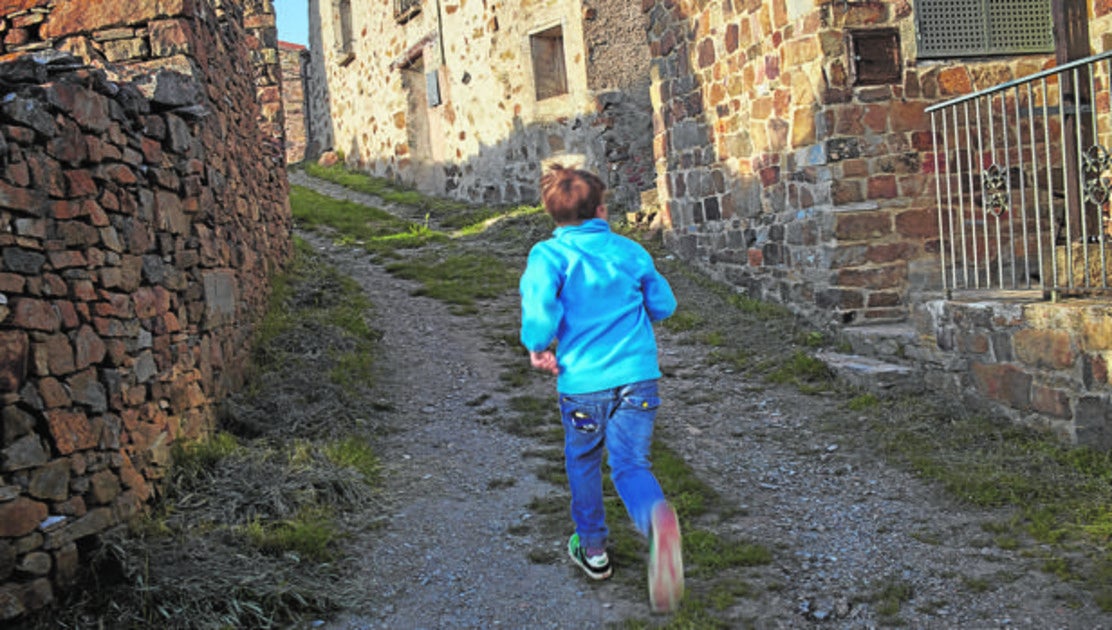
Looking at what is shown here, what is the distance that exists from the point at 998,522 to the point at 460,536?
2.25 meters

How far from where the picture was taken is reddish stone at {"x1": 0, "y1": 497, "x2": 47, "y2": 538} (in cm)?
298

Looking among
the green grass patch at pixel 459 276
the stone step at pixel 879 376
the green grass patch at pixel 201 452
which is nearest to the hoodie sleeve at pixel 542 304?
the green grass patch at pixel 201 452

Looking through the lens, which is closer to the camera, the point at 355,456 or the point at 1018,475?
the point at 1018,475

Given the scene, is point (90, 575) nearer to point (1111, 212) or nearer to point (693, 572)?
point (693, 572)

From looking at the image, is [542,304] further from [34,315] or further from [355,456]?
[355,456]

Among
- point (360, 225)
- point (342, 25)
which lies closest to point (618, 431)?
point (360, 225)

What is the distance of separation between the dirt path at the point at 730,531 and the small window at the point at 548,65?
7.23m

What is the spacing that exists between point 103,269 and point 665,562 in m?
2.53

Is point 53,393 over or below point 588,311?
below

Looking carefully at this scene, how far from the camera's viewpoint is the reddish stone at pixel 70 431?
3293 mm

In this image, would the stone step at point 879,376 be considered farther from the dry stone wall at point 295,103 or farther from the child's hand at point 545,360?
the dry stone wall at point 295,103

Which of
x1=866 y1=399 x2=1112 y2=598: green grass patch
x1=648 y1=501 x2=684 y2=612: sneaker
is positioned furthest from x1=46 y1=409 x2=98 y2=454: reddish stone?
x1=866 y1=399 x2=1112 y2=598: green grass patch

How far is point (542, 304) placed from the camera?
3.22 meters

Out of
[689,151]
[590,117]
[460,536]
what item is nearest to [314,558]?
[460,536]
